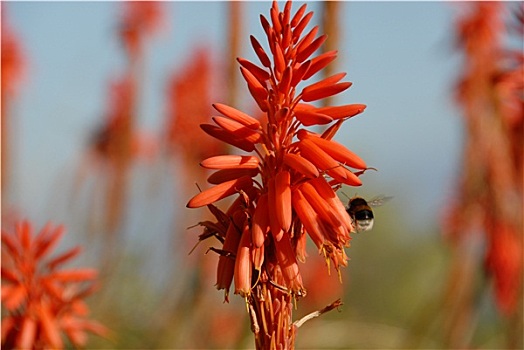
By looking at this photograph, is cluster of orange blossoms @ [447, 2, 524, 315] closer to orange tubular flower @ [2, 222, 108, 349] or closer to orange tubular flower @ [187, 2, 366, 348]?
orange tubular flower @ [2, 222, 108, 349]

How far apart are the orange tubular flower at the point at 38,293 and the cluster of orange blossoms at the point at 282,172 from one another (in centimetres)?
58

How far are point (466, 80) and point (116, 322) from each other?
234 centimetres

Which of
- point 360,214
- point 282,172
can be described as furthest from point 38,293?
point 282,172

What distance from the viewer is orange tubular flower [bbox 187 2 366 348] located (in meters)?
1.17

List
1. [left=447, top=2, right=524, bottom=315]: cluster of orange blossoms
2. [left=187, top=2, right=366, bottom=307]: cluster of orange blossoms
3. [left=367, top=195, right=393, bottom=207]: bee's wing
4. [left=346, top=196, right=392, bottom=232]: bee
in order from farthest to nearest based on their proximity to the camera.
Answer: [left=447, top=2, right=524, bottom=315]: cluster of orange blossoms, [left=367, top=195, right=393, bottom=207]: bee's wing, [left=346, top=196, right=392, bottom=232]: bee, [left=187, top=2, right=366, bottom=307]: cluster of orange blossoms

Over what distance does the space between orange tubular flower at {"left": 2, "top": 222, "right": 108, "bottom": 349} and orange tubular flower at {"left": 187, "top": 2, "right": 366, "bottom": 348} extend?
0.58 metres

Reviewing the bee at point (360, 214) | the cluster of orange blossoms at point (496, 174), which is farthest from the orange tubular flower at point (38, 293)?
the cluster of orange blossoms at point (496, 174)

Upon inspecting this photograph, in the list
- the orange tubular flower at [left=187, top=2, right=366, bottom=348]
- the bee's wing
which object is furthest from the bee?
the orange tubular flower at [left=187, top=2, right=366, bottom=348]

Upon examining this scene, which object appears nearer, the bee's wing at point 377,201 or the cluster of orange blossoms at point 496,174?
the bee's wing at point 377,201

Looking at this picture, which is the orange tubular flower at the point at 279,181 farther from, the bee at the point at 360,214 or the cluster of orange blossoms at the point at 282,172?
the bee at the point at 360,214

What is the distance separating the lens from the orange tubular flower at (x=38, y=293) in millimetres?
1688

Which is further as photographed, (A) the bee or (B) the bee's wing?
(B) the bee's wing

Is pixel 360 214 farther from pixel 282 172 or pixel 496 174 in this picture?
pixel 496 174

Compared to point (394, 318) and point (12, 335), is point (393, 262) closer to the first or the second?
point (394, 318)
